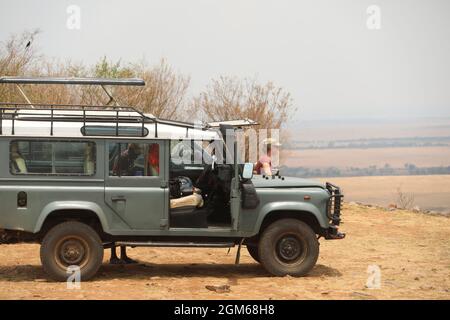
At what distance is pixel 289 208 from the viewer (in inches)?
433

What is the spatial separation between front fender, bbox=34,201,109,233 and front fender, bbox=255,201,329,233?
1.99m

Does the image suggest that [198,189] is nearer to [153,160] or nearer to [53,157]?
[153,160]

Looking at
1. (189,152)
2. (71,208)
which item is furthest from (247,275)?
(71,208)

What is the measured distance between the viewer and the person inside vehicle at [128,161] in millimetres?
10749

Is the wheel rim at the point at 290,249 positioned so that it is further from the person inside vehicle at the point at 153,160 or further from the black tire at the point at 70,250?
the black tire at the point at 70,250

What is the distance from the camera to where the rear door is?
421 inches

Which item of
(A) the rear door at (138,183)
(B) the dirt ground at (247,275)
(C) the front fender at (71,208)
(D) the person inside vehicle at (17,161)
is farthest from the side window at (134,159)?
(B) the dirt ground at (247,275)

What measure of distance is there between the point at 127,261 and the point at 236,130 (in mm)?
2446

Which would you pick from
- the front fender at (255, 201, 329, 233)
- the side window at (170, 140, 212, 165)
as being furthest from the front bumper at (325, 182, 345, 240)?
Result: the side window at (170, 140, 212, 165)

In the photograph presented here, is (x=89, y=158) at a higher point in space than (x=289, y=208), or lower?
higher

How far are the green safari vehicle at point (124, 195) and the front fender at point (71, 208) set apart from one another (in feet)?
0.04

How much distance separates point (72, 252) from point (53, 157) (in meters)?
1.22
